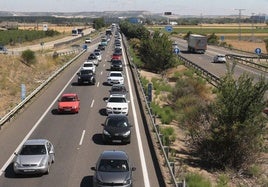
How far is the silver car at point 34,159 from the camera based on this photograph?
57.7 ft

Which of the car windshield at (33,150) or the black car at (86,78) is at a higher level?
the car windshield at (33,150)

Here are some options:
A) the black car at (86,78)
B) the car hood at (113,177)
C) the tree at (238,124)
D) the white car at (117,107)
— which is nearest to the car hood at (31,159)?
the car hood at (113,177)

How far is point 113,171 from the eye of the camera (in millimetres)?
16297

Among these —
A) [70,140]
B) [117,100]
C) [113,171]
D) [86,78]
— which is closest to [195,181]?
[113,171]

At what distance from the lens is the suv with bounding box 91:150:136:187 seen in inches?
618

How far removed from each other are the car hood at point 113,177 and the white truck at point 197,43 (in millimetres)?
72823

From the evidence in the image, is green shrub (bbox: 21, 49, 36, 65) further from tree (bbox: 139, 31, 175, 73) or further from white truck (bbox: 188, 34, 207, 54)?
white truck (bbox: 188, 34, 207, 54)

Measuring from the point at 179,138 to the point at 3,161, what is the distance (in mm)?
10974

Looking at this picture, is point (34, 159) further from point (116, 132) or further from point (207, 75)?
point (207, 75)

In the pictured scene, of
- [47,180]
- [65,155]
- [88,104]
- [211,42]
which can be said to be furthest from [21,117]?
[211,42]

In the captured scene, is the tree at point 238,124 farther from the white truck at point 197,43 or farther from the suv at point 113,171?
the white truck at point 197,43

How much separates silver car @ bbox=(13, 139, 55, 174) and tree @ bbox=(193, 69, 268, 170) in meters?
8.16

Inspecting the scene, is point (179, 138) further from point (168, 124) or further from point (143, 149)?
point (143, 149)

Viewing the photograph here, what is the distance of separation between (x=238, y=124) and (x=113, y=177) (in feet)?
25.0
